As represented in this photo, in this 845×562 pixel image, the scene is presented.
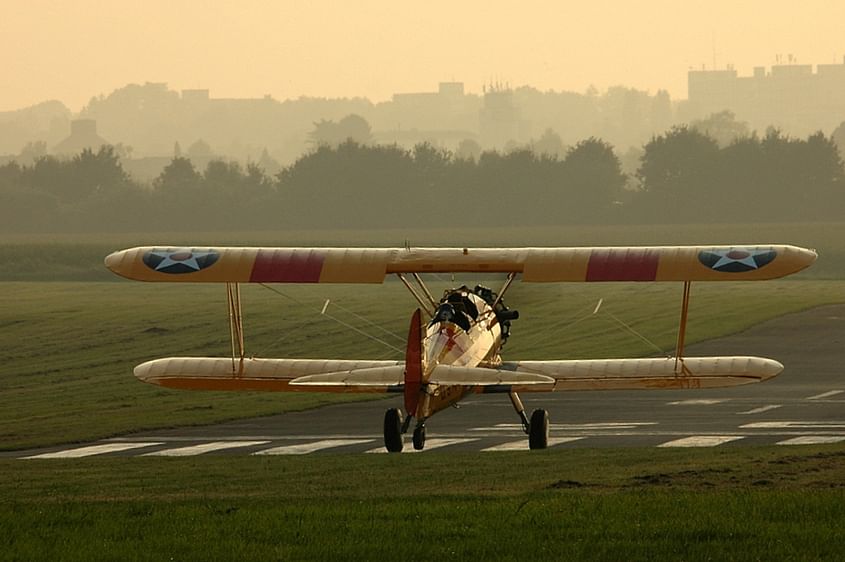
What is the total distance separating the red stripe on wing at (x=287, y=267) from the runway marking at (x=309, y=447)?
3148mm

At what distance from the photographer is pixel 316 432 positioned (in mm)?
31453

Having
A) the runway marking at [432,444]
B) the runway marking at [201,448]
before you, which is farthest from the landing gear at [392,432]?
the runway marking at [201,448]

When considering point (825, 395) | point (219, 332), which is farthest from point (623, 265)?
point (219, 332)

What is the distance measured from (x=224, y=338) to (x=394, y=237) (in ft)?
241

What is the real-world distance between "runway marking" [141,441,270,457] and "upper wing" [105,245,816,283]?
3.30m

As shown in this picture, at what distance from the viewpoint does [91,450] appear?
1141 inches

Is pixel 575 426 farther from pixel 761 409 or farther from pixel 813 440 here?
pixel 813 440

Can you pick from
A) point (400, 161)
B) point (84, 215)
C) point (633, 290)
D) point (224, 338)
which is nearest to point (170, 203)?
point (84, 215)

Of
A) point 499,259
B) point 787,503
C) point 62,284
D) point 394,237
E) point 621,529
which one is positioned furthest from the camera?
point 394,237

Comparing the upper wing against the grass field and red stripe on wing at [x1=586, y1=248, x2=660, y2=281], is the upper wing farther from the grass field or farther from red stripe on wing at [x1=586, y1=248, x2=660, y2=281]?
the grass field

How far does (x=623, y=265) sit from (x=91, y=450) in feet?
31.0

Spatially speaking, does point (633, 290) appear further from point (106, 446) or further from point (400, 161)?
point (400, 161)

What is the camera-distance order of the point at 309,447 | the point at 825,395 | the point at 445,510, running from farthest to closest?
the point at 825,395, the point at 309,447, the point at 445,510

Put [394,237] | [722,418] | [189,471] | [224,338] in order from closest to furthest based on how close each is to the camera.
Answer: [189,471] → [722,418] → [224,338] → [394,237]
